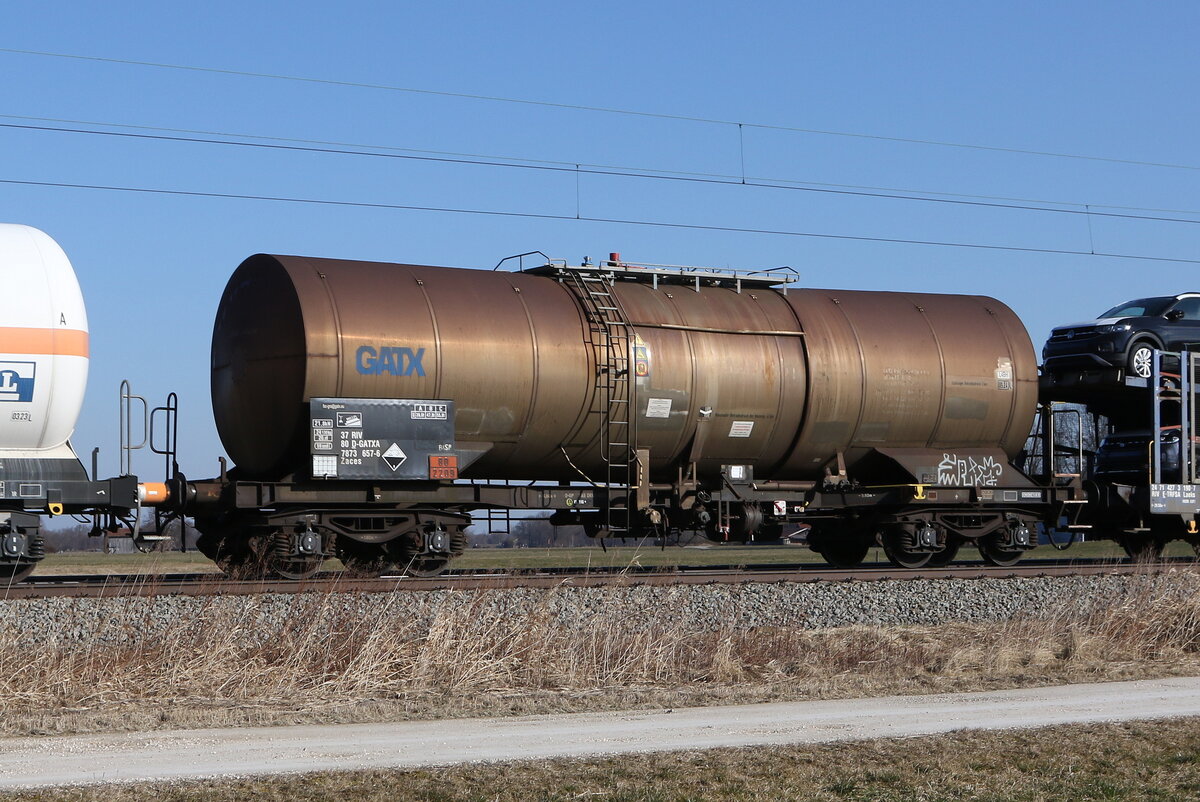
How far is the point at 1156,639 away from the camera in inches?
546

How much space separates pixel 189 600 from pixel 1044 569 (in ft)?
36.7

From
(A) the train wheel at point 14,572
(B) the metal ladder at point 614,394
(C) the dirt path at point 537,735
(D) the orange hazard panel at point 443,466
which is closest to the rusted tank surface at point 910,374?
(B) the metal ladder at point 614,394

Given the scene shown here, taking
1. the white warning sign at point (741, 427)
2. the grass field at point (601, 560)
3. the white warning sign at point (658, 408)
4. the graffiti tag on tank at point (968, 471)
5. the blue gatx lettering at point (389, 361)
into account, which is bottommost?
the grass field at point (601, 560)

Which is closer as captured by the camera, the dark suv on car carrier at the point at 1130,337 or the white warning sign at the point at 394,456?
the white warning sign at the point at 394,456

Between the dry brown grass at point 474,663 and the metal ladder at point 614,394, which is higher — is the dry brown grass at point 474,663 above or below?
below

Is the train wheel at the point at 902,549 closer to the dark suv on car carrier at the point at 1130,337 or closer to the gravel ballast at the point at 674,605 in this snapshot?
the gravel ballast at the point at 674,605

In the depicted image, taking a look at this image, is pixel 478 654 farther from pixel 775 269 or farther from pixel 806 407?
pixel 775 269

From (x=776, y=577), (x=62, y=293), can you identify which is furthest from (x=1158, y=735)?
(x=62, y=293)

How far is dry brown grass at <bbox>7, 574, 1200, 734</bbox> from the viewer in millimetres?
10648

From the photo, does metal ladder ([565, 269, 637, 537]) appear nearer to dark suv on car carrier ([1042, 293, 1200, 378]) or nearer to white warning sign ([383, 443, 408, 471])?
white warning sign ([383, 443, 408, 471])

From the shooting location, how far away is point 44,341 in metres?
14.7

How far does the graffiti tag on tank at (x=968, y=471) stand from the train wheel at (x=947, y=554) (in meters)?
0.92

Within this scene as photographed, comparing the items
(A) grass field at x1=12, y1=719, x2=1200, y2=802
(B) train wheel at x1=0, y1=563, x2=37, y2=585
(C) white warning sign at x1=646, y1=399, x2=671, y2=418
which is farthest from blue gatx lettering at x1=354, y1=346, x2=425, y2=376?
(A) grass field at x1=12, y1=719, x2=1200, y2=802

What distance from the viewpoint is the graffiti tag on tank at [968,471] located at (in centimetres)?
1938
